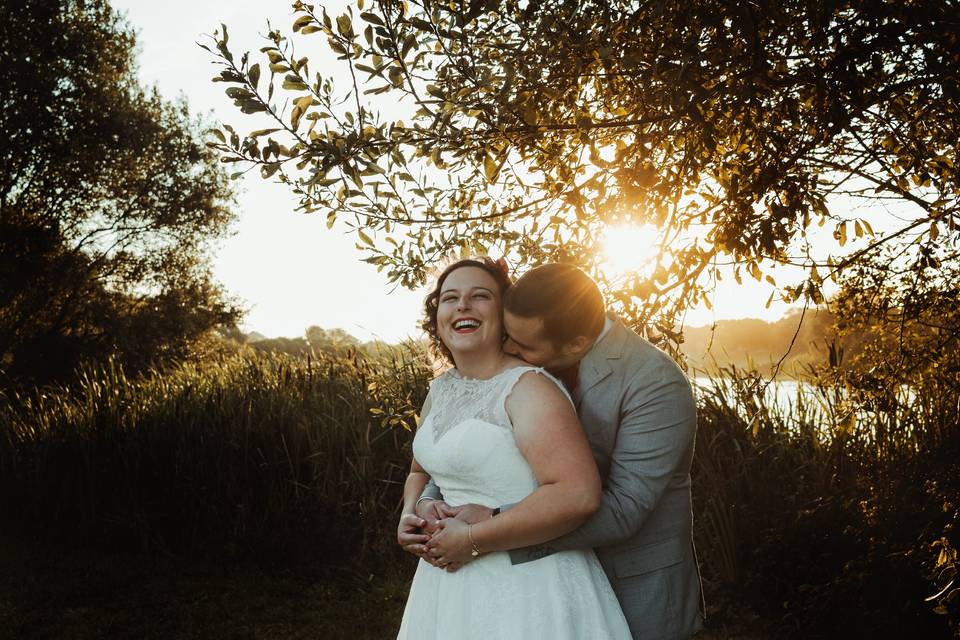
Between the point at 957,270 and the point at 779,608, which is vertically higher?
the point at 957,270

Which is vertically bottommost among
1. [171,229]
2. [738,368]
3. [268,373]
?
[738,368]

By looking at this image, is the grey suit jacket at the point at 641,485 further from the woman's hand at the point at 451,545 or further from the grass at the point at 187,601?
the grass at the point at 187,601

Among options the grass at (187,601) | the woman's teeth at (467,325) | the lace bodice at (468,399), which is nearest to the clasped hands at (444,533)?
the lace bodice at (468,399)

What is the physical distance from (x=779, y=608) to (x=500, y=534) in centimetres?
386

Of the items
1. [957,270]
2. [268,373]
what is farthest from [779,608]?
[268,373]

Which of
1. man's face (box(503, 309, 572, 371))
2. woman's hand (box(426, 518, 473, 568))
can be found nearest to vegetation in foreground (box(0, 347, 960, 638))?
man's face (box(503, 309, 572, 371))

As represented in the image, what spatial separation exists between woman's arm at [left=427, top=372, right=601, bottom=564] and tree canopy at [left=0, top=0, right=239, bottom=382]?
20486 millimetres

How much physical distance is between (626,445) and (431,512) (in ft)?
2.42

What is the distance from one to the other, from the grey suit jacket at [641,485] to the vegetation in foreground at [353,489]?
2.73 ft

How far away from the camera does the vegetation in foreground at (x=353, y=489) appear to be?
480 cm

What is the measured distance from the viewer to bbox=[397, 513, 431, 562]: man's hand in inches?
96.2

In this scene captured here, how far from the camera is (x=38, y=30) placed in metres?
19.0

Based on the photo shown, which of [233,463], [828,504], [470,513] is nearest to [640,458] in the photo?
[470,513]

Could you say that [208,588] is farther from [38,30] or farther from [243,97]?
[38,30]
